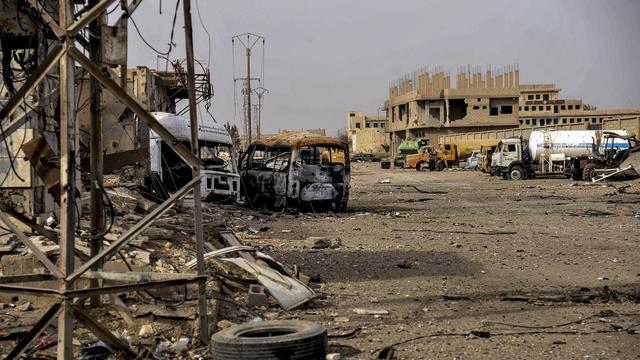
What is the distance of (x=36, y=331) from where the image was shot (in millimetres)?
5191

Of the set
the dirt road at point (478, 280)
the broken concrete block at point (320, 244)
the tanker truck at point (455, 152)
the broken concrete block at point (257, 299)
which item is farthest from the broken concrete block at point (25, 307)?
the tanker truck at point (455, 152)

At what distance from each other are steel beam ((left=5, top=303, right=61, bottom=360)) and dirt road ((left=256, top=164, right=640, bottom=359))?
7.73 feet

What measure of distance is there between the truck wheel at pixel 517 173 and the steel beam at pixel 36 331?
3876cm

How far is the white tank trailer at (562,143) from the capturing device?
40.3m

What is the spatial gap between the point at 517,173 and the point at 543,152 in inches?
77.3

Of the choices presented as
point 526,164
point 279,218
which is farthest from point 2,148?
point 526,164

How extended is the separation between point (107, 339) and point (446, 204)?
2058cm

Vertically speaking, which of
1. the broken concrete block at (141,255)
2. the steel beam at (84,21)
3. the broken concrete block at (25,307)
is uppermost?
the steel beam at (84,21)

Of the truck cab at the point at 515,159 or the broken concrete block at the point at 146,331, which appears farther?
the truck cab at the point at 515,159

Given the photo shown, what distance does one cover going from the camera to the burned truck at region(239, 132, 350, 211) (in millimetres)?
20859

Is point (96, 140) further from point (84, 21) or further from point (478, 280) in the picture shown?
point (478, 280)

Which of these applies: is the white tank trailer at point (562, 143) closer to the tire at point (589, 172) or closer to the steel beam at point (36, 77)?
the tire at point (589, 172)

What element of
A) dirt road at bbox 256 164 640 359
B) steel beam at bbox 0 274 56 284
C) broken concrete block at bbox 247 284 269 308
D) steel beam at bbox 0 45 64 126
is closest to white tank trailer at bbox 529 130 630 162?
Answer: dirt road at bbox 256 164 640 359

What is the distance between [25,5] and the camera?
682cm
